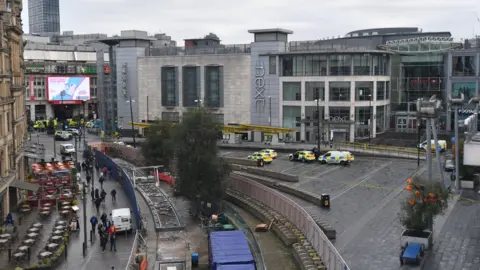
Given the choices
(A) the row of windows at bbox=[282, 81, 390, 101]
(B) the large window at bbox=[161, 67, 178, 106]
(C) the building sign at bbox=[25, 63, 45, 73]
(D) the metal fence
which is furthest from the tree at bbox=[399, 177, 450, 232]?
(C) the building sign at bbox=[25, 63, 45, 73]

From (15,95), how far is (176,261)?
25492 millimetres

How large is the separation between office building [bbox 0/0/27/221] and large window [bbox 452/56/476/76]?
5300cm

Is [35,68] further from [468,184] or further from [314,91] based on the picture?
[468,184]

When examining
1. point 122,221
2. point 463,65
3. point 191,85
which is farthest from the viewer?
point 191,85

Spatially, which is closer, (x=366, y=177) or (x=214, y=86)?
(x=366, y=177)

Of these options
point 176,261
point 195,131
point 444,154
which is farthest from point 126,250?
point 444,154

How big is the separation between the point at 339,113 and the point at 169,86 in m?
26.8

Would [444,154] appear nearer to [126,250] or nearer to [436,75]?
[436,75]

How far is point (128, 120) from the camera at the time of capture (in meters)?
90.8

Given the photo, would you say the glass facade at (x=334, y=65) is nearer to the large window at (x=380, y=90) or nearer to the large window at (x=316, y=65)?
the large window at (x=316, y=65)

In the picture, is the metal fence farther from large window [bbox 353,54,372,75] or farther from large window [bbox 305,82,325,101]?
large window [bbox 353,54,372,75]

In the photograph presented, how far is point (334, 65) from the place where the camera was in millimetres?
73125

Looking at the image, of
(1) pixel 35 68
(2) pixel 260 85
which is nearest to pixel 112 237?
(2) pixel 260 85

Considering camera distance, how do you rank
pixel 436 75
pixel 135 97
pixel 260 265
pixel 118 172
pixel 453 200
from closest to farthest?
pixel 260 265, pixel 453 200, pixel 118 172, pixel 436 75, pixel 135 97
